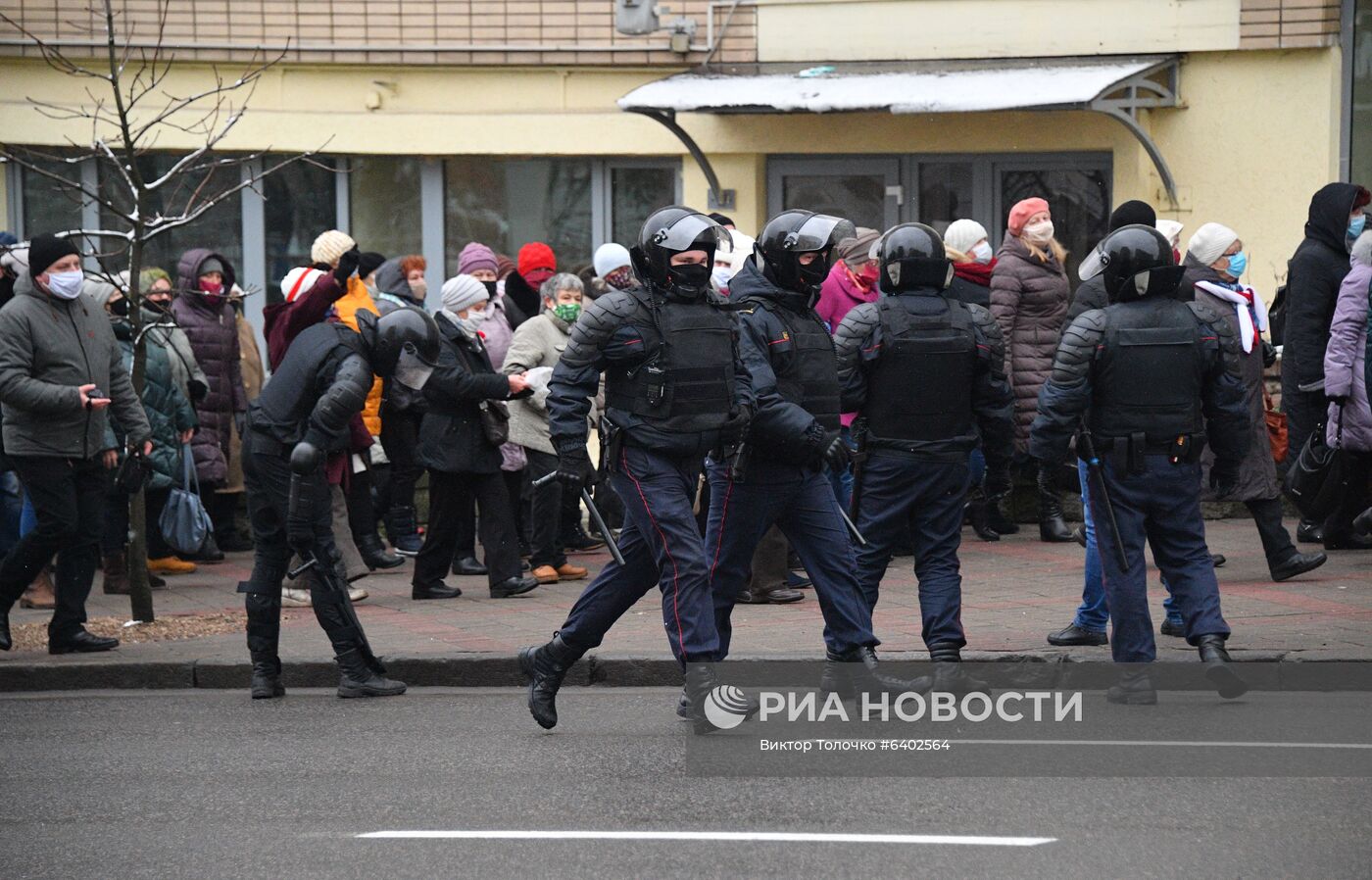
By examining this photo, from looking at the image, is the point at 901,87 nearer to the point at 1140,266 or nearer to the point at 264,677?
the point at 1140,266

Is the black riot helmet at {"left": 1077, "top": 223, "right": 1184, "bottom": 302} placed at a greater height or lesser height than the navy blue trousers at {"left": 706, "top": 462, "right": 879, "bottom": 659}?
greater

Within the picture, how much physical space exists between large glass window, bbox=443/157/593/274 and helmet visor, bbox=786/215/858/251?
945 centimetres

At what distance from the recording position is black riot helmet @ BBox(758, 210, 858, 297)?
297 inches

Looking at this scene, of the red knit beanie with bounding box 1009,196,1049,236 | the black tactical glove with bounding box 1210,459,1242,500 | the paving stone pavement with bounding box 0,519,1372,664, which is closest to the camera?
the black tactical glove with bounding box 1210,459,1242,500

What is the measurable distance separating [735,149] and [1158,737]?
9.85 m

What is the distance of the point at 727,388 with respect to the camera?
734 centimetres

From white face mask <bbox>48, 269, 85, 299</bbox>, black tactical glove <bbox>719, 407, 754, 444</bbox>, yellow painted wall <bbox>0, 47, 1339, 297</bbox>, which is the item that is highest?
yellow painted wall <bbox>0, 47, 1339, 297</bbox>

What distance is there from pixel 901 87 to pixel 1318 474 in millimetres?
5475

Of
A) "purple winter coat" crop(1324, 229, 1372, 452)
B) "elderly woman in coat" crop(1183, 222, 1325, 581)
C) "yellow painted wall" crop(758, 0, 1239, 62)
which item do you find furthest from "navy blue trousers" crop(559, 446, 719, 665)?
"yellow painted wall" crop(758, 0, 1239, 62)

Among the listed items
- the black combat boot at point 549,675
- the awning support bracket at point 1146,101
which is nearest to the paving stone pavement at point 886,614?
the black combat boot at point 549,675

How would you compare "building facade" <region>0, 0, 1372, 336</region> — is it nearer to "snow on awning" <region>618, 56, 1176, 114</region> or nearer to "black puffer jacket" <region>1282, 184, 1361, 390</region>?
"snow on awning" <region>618, 56, 1176, 114</region>

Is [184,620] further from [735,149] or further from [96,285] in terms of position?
[735,149]

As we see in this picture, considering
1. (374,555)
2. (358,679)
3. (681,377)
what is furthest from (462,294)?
(681,377)

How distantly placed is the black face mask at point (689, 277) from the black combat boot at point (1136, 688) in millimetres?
2327
